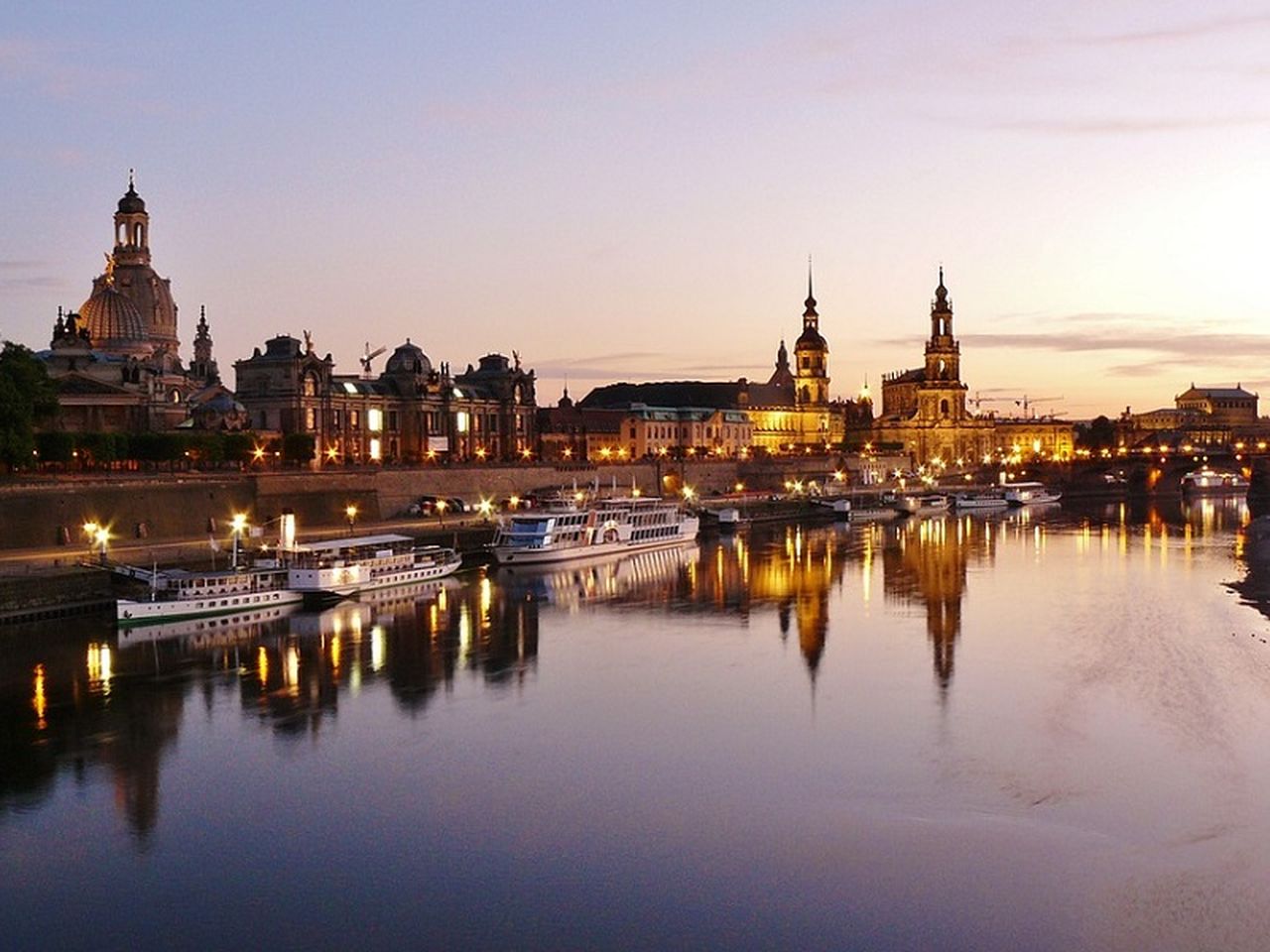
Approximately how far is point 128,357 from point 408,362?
18824 mm

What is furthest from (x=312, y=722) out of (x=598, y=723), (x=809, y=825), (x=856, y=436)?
(x=856, y=436)

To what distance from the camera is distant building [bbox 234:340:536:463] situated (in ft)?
276

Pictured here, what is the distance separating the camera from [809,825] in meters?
22.0

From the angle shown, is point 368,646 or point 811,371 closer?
point 368,646

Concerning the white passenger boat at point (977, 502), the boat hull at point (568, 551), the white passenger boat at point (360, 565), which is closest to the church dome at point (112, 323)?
the boat hull at point (568, 551)

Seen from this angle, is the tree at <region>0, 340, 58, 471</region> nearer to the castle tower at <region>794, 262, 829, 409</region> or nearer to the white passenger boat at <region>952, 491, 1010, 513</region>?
the white passenger boat at <region>952, 491, 1010, 513</region>

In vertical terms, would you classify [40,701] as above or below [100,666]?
below

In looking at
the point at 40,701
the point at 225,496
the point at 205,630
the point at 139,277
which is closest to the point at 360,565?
the point at 205,630

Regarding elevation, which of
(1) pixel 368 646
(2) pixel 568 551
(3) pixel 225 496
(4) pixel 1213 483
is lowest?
(4) pixel 1213 483

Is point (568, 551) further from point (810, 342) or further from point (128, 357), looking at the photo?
point (810, 342)

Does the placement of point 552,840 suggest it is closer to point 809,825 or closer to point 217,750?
point 809,825

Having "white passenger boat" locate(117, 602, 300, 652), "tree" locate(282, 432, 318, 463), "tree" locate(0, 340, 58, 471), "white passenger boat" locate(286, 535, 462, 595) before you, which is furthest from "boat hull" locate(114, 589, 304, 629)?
"tree" locate(282, 432, 318, 463)

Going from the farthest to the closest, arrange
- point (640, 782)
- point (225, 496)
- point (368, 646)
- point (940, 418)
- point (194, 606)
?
point (940, 418)
point (225, 496)
point (194, 606)
point (368, 646)
point (640, 782)

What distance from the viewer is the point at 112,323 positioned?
92.4 metres
